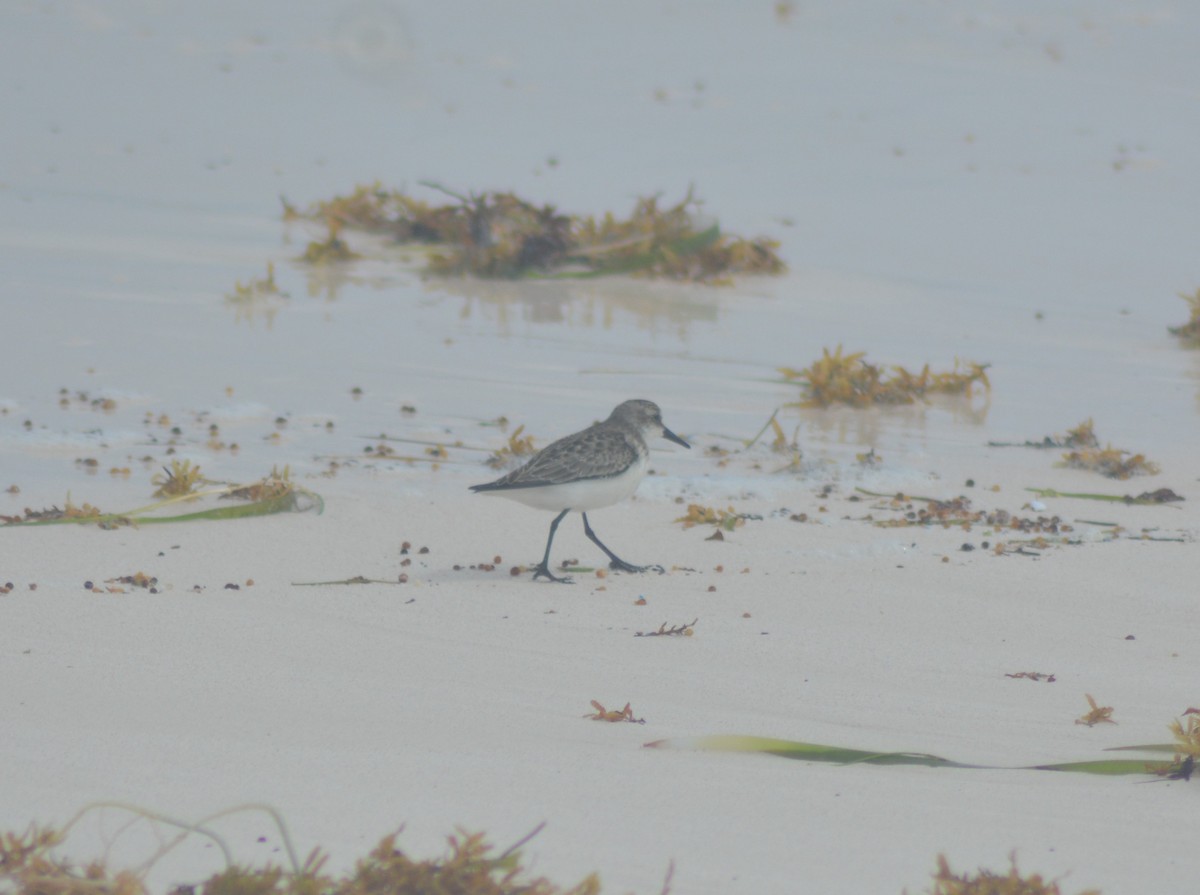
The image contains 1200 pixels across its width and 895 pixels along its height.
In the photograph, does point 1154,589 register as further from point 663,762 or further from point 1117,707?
point 663,762

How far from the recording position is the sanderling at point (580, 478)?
18.8ft

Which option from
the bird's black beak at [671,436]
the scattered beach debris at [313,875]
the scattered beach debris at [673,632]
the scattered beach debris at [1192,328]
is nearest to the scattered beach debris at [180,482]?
the bird's black beak at [671,436]

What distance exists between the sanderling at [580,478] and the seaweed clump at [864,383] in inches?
102

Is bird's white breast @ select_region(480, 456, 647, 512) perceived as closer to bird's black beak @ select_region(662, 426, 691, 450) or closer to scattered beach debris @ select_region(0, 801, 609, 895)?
bird's black beak @ select_region(662, 426, 691, 450)

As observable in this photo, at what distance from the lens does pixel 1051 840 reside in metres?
3.14

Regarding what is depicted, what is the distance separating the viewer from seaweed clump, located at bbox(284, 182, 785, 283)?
1162 centimetres

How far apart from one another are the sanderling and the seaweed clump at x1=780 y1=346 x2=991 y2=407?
8.53ft

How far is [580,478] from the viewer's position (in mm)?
5746

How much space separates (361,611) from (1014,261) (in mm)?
8699

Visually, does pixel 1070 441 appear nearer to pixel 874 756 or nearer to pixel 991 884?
pixel 874 756

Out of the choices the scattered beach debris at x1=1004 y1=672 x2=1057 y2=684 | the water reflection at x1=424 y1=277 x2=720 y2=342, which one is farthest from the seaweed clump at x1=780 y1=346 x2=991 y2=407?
the scattered beach debris at x1=1004 y1=672 x2=1057 y2=684

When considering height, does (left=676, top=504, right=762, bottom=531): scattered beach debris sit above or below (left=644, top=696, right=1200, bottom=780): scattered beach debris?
above

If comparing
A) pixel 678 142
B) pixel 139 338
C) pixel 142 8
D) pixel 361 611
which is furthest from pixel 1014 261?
pixel 142 8

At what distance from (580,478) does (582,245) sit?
6537 mm
